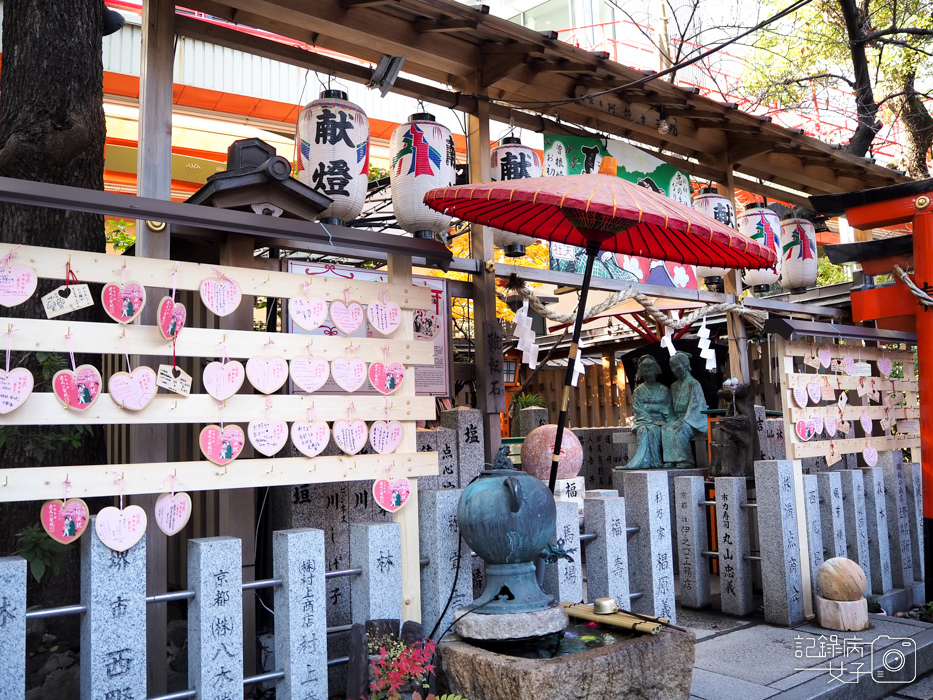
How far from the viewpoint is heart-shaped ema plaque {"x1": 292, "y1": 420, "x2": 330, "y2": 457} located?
4703 millimetres

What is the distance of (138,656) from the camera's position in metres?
3.90

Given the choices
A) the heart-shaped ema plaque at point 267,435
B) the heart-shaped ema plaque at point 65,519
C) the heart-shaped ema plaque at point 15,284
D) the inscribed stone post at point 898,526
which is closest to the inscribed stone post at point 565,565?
the heart-shaped ema plaque at point 267,435

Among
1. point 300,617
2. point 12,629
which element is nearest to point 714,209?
point 300,617

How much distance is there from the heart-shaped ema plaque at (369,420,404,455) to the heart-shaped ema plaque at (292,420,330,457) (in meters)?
0.35

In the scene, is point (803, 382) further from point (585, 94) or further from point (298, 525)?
point (298, 525)

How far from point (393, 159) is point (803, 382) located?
4.83 meters

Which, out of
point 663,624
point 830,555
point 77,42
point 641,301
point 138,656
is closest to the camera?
point 138,656

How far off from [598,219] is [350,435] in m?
2.35

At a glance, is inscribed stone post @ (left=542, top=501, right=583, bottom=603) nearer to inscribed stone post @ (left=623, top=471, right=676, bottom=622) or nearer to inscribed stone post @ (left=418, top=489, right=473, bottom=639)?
inscribed stone post @ (left=418, top=489, right=473, bottom=639)

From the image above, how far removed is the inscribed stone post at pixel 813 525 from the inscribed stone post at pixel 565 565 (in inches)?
123

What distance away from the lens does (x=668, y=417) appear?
11.5 m

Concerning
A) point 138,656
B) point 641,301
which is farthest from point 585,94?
point 138,656

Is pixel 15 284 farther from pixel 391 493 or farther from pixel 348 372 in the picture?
pixel 391 493

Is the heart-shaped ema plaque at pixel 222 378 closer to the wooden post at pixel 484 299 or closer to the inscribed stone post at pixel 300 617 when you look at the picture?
the inscribed stone post at pixel 300 617
